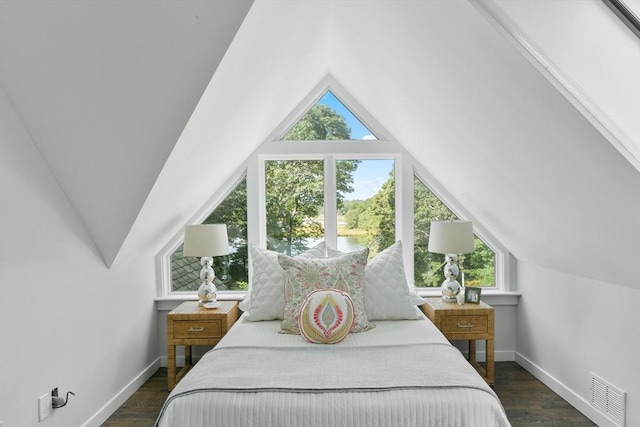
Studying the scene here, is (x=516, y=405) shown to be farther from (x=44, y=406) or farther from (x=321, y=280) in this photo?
(x=44, y=406)

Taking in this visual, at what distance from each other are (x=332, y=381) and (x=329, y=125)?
243 cm

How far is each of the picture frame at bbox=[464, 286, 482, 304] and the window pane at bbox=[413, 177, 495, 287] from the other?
1.75 feet

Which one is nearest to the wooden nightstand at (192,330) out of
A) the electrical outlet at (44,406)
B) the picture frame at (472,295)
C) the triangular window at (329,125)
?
the electrical outlet at (44,406)

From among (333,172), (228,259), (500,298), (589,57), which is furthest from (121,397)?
(589,57)

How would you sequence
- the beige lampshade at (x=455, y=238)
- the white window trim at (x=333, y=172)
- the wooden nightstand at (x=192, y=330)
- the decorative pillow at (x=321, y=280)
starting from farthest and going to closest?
the white window trim at (x=333, y=172)
the beige lampshade at (x=455, y=238)
the wooden nightstand at (x=192, y=330)
the decorative pillow at (x=321, y=280)

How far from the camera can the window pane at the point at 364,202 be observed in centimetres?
389

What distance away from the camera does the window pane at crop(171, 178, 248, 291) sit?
3844 mm

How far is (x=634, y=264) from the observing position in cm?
220

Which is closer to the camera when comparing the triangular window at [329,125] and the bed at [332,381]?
the bed at [332,381]

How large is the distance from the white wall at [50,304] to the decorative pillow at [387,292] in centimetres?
168

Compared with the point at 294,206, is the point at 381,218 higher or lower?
lower

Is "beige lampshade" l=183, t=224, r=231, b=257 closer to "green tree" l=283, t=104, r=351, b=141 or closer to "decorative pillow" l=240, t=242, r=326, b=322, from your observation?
"decorative pillow" l=240, t=242, r=326, b=322

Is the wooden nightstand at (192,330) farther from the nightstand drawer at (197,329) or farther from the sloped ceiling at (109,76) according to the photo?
the sloped ceiling at (109,76)

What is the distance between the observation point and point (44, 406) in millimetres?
2189
